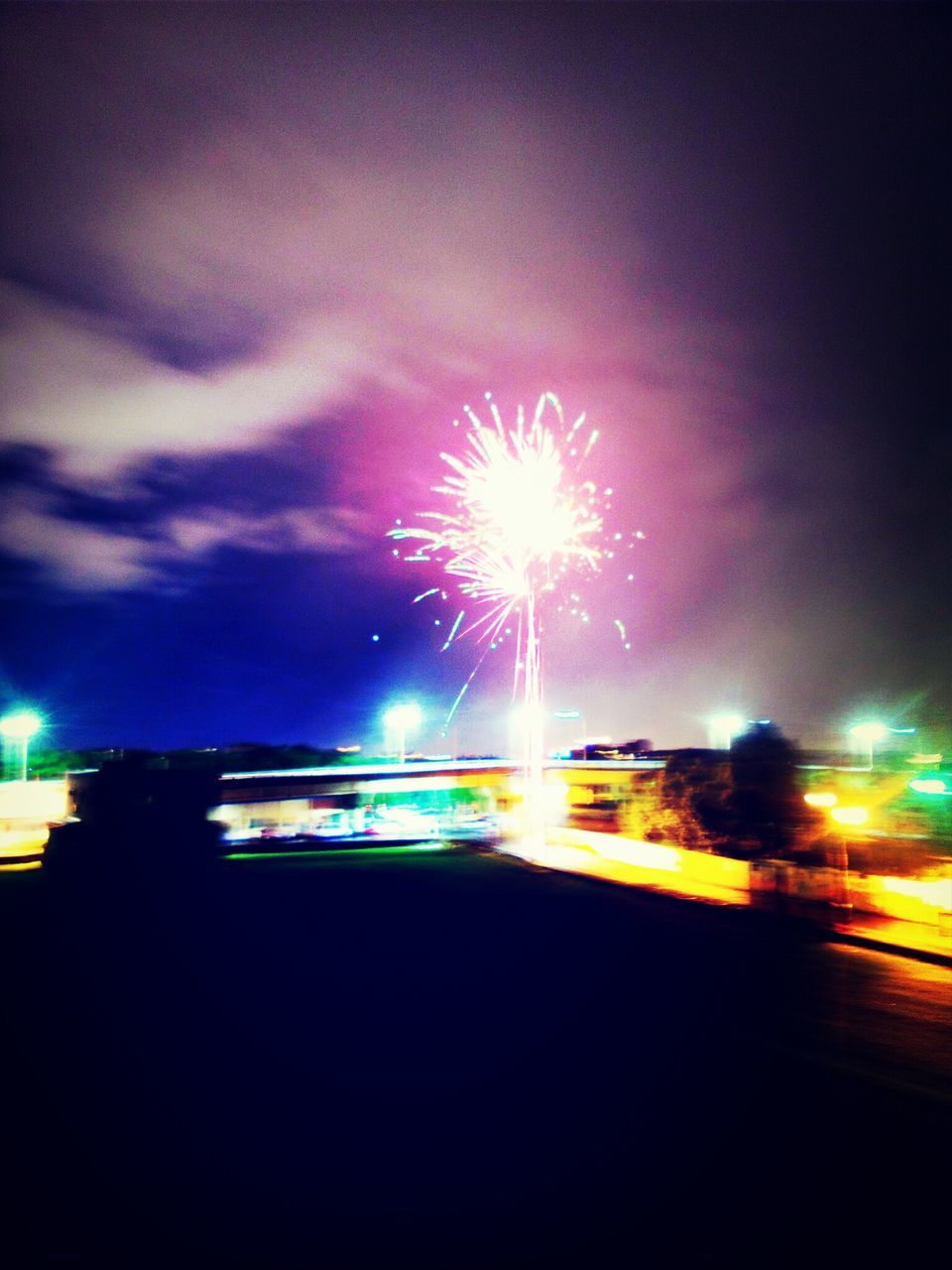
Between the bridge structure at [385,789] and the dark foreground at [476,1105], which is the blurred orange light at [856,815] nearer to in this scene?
the dark foreground at [476,1105]

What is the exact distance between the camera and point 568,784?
9006 cm

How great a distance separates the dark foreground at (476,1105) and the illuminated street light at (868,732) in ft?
195

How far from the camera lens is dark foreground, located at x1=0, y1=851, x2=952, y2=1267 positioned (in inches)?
190

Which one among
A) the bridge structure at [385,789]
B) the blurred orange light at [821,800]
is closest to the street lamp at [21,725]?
the bridge structure at [385,789]

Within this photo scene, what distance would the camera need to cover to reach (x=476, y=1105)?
22.0ft

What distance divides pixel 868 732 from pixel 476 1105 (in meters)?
68.0

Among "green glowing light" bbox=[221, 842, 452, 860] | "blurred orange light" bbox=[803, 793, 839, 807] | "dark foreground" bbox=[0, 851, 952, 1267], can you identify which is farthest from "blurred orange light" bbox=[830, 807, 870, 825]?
"dark foreground" bbox=[0, 851, 952, 1267]

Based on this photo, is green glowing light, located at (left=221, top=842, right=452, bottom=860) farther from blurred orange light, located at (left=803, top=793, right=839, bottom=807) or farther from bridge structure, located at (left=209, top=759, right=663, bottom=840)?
bridge structure, located at (left=209, top=759, right=663, bottom=840)

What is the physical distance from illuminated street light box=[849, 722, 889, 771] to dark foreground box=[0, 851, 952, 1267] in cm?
5932

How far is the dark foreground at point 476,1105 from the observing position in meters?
4.83

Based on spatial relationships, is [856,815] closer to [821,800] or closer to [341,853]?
[821,800]

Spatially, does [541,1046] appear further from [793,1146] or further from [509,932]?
[509,932]

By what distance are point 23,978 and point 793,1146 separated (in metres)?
9.38

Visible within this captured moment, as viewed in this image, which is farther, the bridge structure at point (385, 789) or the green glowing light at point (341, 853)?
the bridge structure at point (385, 789)
